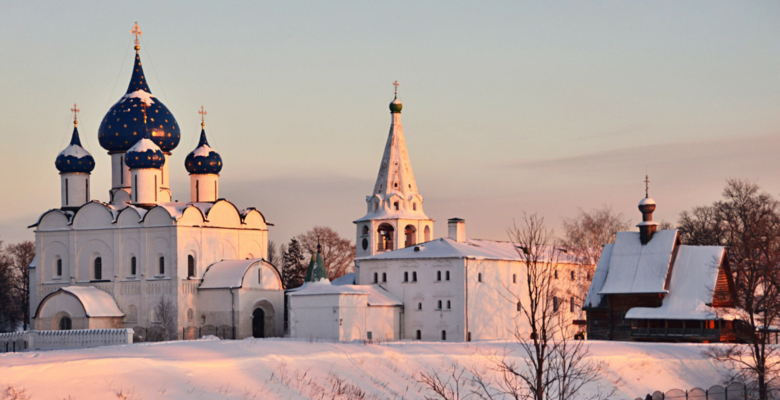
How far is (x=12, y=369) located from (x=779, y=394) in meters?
24.2

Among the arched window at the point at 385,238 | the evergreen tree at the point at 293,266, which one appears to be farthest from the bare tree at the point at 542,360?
the evergreen tree at the point at 293,266

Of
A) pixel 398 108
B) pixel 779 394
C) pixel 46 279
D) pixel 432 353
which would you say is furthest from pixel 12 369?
pixel 398 108

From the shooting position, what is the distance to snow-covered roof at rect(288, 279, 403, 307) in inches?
1890

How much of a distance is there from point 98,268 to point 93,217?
264 cm

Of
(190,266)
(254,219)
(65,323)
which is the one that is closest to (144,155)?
(190,266)

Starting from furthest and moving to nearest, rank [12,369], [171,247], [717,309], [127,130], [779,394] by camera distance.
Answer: [127,130] → [171,247] → [717,309] → [779,394] → [12,369]

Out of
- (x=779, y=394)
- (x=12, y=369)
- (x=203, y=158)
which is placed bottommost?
(x=779, y=394)

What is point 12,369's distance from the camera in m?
24.5

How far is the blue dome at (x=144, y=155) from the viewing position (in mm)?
53094

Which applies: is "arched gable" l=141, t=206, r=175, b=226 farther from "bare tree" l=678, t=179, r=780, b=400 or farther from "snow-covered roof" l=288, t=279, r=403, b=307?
"bare tree" l=678, t=179, r=780, b=400

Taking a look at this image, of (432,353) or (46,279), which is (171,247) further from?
(432,353)

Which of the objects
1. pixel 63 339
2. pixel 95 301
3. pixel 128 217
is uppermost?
pixel 128 217

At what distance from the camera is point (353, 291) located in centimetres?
4822

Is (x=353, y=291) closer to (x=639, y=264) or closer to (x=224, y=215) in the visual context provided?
(x=224, y=215)
